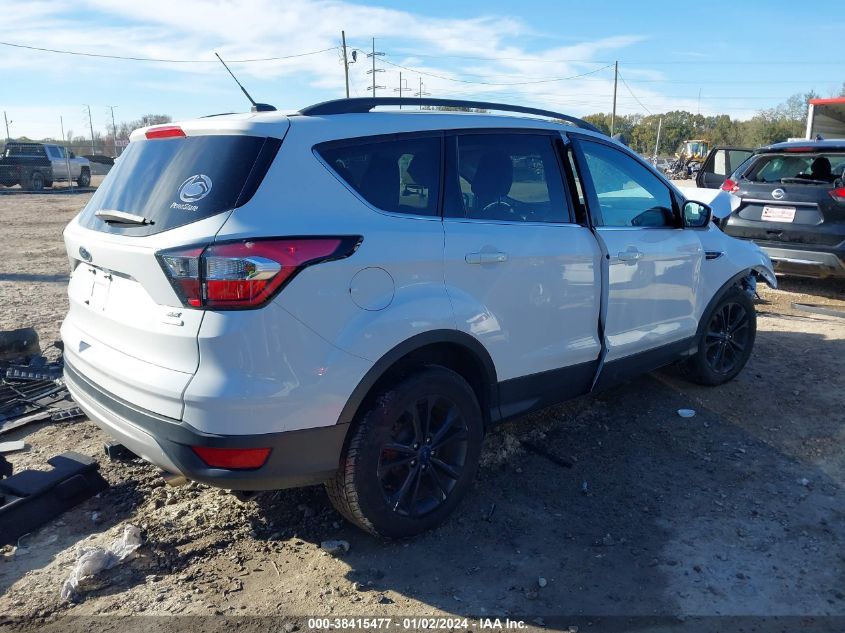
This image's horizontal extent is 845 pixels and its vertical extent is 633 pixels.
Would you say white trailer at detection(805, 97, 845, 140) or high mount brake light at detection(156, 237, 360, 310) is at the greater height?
white trailer at detection(805, 97, 845, 140)

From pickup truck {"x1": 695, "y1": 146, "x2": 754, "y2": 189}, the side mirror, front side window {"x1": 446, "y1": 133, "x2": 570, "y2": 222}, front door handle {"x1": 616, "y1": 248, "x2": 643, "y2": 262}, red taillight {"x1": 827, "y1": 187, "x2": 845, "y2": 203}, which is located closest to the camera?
front side window {"x1": 446, "y1": 133, "x2": 570, "y2": 222}

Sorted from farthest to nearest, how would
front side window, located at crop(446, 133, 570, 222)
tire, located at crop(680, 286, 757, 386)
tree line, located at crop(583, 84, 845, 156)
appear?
1. tree line, located at crop(583, 84, 845, 156)
2. tire, located at crop(680, 286, 757, 386)
3. front side window, located at crop(446, 133, 570, 222)

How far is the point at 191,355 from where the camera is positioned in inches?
102

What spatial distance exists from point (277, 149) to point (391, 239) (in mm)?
581

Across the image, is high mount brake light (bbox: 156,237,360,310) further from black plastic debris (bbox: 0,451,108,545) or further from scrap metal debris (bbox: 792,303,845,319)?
scrap metal debris (bbox: 792,303,845,319)

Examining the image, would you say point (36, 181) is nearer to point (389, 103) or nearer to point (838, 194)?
point (838, 194)

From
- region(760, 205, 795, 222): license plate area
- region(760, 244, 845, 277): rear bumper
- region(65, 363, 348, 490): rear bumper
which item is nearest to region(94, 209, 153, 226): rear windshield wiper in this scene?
region(65, 363, 348, 490): rear bumper

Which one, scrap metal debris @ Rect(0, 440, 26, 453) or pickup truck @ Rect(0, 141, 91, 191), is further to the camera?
pickup truck @ Rect(0, 141, 91, 191)

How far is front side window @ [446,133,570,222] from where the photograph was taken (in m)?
3.41

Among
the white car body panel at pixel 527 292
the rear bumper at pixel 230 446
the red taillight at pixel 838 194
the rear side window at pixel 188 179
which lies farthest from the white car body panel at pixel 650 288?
the red taillight at pixel 838 194

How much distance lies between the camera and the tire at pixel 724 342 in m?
5.15

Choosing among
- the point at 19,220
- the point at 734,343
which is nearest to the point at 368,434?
the point at 734,343

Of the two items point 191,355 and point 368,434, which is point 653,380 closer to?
point 368,434

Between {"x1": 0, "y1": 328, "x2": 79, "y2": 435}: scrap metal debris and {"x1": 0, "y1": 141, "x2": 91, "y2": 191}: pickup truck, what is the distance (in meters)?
27.8
